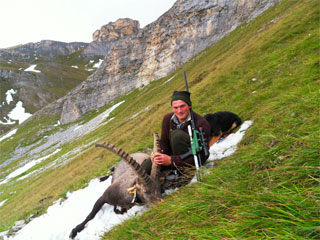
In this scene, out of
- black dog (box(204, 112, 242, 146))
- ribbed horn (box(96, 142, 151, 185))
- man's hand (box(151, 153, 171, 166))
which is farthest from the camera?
black dog (box(204, 112, 242, 146))

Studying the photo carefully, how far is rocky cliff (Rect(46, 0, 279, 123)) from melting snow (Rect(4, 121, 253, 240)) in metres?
48.7

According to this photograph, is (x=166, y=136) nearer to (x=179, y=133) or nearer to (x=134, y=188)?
(x=179, y=133)

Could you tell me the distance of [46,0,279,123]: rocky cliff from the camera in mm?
58250

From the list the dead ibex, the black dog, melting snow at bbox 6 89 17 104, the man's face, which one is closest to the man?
the man's face

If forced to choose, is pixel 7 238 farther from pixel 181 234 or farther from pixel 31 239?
pixel 181 234

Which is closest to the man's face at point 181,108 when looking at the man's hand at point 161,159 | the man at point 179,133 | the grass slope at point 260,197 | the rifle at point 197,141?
the man at point 179,133

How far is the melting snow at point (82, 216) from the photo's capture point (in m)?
5.71

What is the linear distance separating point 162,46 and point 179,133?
76066mm

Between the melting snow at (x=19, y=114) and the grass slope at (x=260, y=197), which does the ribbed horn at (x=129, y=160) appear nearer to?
the grass slope at (x=260, y=197)

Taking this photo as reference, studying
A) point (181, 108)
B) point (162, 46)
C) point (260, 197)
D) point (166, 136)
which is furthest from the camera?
point (162, 46)

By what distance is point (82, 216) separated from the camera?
7.25 metres

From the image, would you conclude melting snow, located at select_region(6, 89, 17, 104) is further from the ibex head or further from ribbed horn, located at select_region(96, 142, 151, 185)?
the ibex head

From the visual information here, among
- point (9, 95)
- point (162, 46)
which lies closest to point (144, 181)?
point (162, 46)

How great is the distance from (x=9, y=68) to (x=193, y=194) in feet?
780
